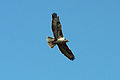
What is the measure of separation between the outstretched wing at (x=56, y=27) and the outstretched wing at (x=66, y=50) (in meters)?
1.97

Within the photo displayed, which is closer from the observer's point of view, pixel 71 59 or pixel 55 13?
pixel 55 13

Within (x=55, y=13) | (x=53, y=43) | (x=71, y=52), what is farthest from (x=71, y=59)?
(x=55, y=13)

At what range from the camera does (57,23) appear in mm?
46344

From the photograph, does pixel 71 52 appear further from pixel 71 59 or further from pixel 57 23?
pixel 57 23

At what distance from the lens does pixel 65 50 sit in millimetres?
49844

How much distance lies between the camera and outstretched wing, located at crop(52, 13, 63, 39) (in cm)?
4600

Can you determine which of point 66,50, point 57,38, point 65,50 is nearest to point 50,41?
point 57,38

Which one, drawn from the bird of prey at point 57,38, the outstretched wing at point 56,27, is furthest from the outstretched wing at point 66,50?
the outstretched wing at point 56,27

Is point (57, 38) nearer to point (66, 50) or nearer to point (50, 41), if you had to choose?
point (50, 41)

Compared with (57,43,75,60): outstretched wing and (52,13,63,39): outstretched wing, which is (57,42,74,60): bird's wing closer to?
(57,43,75,60): outstretched wing

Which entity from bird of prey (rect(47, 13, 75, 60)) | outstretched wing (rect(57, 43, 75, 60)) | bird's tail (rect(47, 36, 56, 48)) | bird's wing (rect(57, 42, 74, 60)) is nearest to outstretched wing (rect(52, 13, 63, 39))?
bird of prey (rect(47, 13, 75, 60))

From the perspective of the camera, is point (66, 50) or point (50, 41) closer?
point (50, 41)

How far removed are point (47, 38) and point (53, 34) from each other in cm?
99

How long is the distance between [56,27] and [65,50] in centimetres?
451
